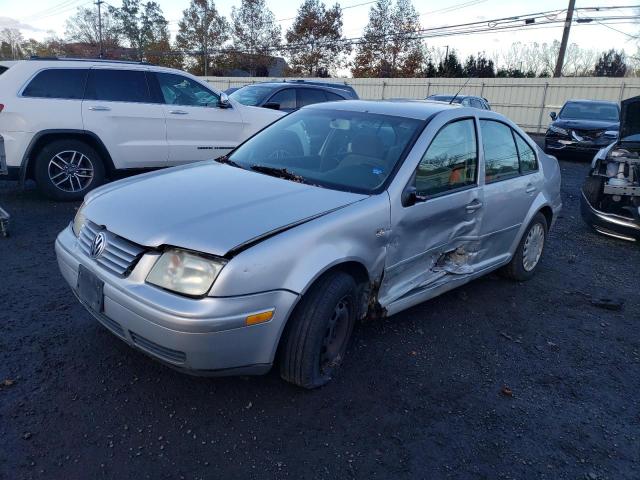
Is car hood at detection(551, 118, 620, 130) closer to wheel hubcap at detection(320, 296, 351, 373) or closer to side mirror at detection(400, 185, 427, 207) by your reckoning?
side mirror at detection(400, 185, 427, 207)

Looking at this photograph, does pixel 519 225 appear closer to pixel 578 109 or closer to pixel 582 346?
pixel 582 346

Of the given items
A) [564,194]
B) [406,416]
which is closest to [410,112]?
[406,416]

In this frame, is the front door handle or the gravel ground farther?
the front door handle

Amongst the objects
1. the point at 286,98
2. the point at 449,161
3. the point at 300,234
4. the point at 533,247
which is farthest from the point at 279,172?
the point at 286,98

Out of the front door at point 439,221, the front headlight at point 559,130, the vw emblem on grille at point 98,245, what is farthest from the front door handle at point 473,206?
the front headlight at point 559,130

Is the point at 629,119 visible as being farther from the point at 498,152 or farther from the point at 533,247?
the point at 498,152

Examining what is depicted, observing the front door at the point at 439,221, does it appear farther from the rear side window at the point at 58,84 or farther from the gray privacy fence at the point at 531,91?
the gray privacy fence at the point at 531,91

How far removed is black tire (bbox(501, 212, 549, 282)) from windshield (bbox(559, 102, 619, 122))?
1154cm

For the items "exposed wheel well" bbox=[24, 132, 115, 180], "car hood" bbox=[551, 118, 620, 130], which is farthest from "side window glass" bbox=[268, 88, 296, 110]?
"car hood" bbox=[551, 118, 620, 130]

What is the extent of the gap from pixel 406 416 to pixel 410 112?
7.13 feet

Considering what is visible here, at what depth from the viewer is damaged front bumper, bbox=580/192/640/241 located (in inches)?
244

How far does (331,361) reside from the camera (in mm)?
3053

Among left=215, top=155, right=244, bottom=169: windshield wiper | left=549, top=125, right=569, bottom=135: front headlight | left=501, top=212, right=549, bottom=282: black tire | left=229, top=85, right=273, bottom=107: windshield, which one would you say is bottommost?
left=501, top=212, right=549, bottom=282: black tire

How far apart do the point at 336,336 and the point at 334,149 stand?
1.39 meters
